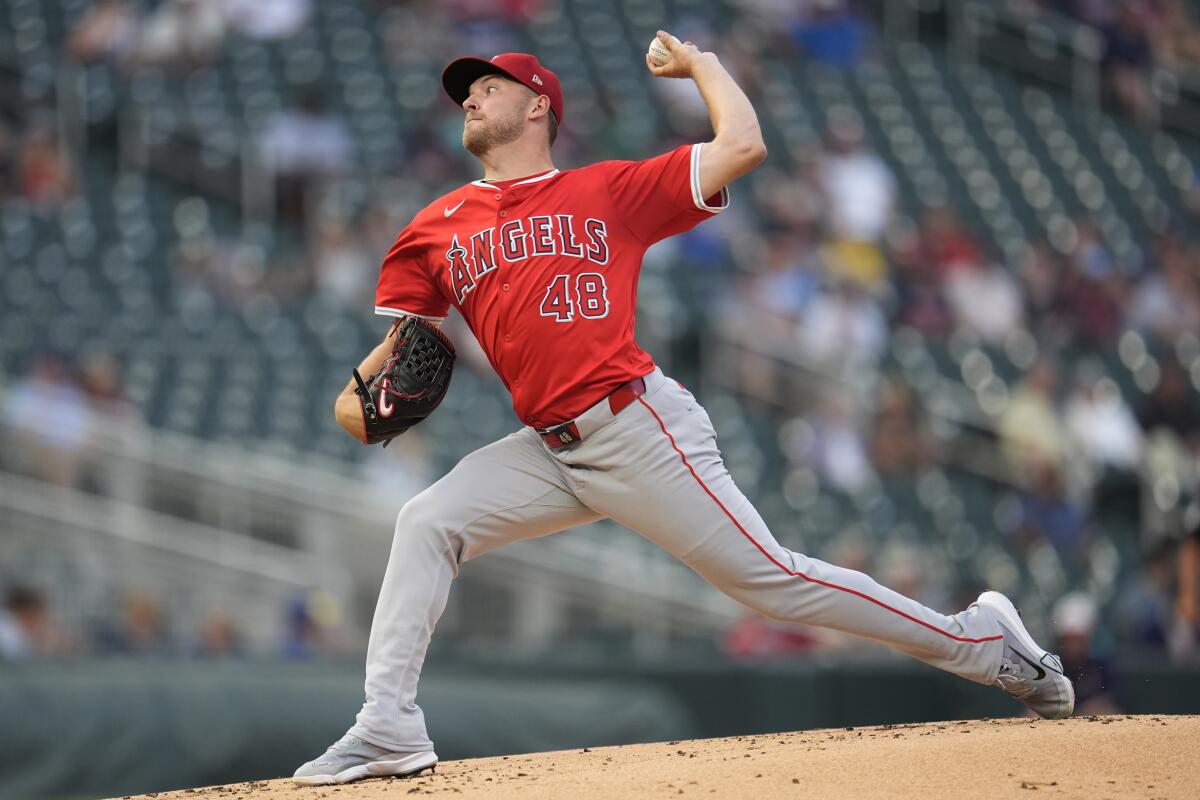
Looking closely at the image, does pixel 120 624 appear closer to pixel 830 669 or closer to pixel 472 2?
pixel 830 669


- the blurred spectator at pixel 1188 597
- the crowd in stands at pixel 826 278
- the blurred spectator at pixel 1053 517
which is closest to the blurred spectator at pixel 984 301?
the crowd in stands at pixel 826 278

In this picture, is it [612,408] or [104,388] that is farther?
[104,388]

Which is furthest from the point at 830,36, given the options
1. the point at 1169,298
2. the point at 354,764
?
the point at 354,764

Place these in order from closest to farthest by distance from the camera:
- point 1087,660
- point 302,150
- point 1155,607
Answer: point 1087,660 → point 1155,607 → point 302,150

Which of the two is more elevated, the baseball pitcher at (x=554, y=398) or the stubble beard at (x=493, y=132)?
the stubble beard at (x=493, y=132)

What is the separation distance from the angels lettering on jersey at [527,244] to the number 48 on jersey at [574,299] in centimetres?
6

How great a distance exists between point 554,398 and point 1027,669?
4.65 feet

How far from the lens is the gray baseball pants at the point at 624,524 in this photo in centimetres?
409

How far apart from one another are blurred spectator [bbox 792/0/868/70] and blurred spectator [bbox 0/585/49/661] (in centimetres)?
863

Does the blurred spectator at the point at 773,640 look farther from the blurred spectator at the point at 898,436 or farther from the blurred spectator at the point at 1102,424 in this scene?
the blurred spectator at the point at 1102,424

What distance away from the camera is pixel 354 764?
4.16m

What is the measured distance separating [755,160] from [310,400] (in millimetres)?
6356

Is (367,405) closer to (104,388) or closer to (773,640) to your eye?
(773,640)

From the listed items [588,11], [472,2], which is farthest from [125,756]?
[588,11]
